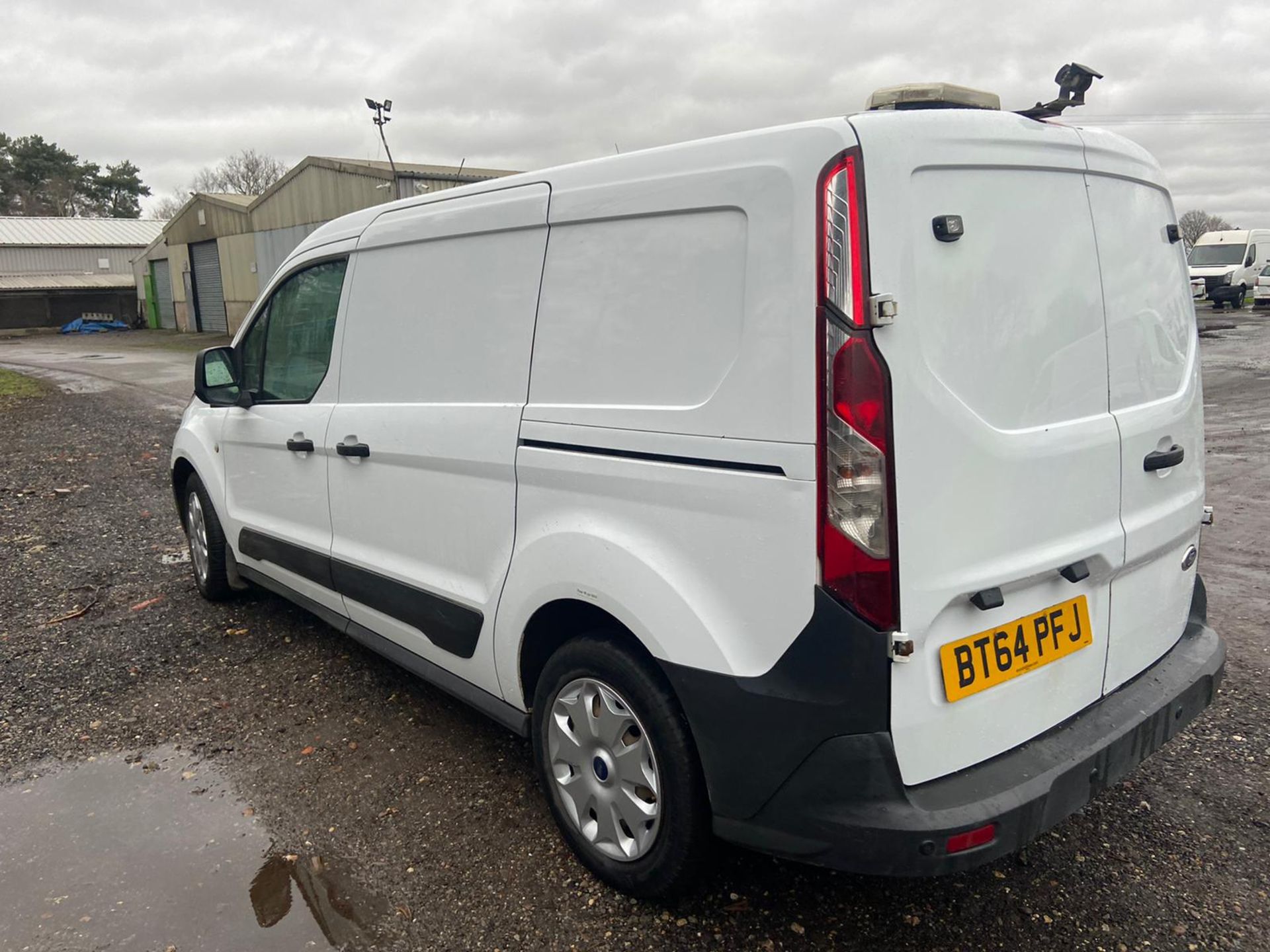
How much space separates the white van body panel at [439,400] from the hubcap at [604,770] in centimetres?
43

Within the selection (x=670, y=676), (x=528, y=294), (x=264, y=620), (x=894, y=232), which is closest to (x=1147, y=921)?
(x=670, y=676)

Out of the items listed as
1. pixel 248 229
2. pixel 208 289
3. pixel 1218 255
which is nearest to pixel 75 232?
pixel 208 289

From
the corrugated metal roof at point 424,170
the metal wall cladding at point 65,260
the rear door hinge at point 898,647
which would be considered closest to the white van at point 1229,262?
the corrugated metal roof at point 424,170

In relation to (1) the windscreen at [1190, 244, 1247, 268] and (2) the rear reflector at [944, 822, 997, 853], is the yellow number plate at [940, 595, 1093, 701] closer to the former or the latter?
(2) the rear reflector at [944, 822, 997, 853]

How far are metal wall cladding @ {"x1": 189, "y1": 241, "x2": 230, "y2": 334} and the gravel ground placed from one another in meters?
29.8

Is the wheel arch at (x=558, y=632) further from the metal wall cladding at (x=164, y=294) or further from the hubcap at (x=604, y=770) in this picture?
the metal wall cladding at (x=164, y=294)

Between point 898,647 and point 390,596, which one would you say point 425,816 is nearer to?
point 390,596

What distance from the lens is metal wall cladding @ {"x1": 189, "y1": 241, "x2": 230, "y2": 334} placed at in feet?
105

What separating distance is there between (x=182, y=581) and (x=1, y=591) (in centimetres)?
103

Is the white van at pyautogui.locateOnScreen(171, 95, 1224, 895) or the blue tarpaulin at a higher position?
the blue tarpaulin

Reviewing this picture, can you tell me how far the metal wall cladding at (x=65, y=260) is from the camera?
4575 cm

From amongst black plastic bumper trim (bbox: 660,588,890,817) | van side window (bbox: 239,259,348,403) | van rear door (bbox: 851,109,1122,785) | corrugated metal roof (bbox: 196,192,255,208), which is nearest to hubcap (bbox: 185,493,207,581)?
van side window (bbox: 239,259,348,403)

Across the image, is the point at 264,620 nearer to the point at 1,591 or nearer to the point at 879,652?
the point at 1,591

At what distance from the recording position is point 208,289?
3306 centimetres
